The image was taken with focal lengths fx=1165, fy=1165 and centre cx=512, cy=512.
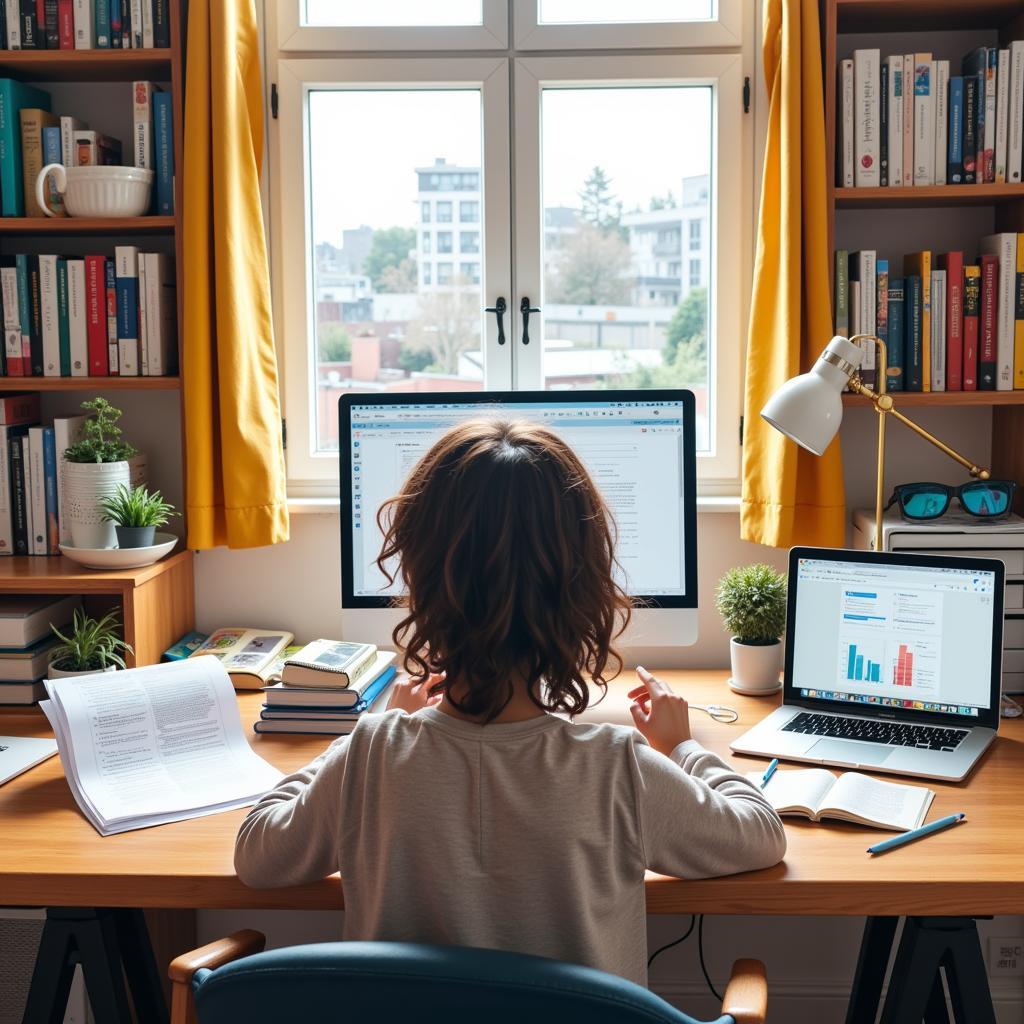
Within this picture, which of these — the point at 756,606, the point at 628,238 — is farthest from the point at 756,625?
the point at 628,238

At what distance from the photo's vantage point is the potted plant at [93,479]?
2.03 meters

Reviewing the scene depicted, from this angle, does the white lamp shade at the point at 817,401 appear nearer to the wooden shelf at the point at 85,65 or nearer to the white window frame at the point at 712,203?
the white window frame at the point at 712,203

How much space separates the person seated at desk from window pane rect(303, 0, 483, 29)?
1302 millimetres

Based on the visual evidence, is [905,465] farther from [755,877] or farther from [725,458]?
[755,877]

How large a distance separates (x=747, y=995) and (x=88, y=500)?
1387 mm

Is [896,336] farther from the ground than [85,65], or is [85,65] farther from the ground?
[85,65]

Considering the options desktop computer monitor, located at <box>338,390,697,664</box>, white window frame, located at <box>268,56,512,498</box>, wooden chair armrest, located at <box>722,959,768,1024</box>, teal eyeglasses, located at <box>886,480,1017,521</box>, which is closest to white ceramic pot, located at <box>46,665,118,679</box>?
desktop computer monitor, located at <box>338,390,697,664</box>

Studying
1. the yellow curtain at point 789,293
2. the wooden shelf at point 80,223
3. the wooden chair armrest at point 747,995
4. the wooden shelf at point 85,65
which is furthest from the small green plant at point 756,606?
the wooden shelf at point 85,65

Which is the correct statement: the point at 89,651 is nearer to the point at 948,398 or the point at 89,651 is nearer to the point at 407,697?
the point at 407,697

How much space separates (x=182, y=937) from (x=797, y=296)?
63.6 inches

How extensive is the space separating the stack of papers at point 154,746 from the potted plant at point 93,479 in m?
0.38

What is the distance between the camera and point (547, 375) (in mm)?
2291

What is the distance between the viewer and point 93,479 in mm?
2029

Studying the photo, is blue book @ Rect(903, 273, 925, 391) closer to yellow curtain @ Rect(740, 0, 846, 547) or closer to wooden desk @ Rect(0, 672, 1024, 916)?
yellow curtain @ Rect(740, 0, 846, 547)
